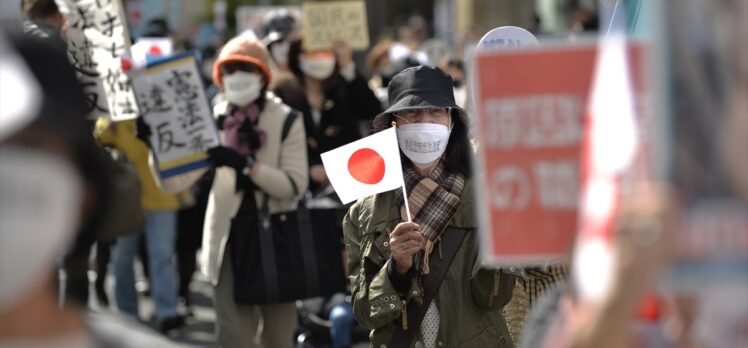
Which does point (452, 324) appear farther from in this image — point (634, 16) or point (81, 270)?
point (81, 270)

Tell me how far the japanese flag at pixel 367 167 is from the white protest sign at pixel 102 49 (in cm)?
201

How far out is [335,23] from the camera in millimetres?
12070

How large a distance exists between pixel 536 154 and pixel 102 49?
Answer: 4.78 metres

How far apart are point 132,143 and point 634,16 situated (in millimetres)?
5808

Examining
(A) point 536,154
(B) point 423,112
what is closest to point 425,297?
(B) point 423,112

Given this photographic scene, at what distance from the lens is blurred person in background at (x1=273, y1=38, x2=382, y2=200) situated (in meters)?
9.62

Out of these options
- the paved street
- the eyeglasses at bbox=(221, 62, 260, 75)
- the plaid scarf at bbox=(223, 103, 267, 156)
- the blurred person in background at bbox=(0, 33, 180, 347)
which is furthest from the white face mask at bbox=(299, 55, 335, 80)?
the blurred person in background at bbox=(0, 33, 180, 347)

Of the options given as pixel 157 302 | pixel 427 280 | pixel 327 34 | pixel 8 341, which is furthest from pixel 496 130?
pixel 327 34

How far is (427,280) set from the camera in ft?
16.1

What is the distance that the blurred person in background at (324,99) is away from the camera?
9625 mm

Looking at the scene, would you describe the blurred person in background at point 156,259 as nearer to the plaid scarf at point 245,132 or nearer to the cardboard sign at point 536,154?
the plaid scarf at point 245,132

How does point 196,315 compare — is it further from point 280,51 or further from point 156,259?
point 280,51

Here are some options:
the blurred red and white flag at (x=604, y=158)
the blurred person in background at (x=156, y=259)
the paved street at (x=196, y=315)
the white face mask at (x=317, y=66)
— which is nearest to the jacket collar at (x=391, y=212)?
the blurred red and white flag at (x=604, y=158)

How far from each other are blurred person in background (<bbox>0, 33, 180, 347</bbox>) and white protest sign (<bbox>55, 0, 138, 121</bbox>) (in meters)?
4.81
